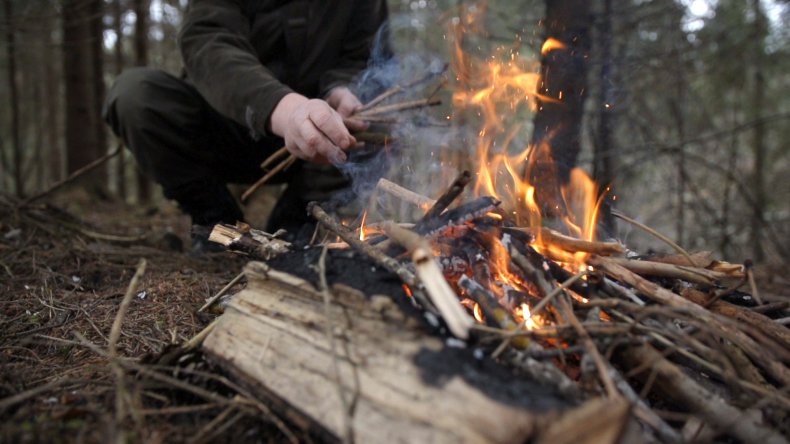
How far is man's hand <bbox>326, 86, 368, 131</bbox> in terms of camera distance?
2763mm

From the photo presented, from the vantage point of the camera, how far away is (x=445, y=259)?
73.2 inches

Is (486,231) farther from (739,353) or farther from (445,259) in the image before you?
(739,353)

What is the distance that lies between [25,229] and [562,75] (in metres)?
3.70

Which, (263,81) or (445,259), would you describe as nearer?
(445,259)

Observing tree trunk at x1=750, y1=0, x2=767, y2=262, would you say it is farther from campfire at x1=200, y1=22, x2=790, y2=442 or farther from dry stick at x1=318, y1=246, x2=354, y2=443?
dry stick at x1=318, y1=246, x2=354, y2=443

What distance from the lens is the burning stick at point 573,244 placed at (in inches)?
74.0

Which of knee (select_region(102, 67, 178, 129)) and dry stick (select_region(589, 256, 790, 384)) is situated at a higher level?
knee (select_region(102, 67, 178, 129))

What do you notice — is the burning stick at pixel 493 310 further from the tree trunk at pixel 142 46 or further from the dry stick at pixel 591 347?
the tree trunk at pixel 142 46

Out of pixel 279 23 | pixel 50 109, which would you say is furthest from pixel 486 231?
pixel 50 109

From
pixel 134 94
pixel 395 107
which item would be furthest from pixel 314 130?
pixel 134 94

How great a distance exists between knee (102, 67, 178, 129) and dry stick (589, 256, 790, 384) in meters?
2.78

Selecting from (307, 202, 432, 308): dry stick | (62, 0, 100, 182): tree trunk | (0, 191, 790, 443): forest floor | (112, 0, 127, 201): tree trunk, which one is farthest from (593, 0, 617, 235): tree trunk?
(62, 0, 100, 182): tree trunk

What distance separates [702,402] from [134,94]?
333cm

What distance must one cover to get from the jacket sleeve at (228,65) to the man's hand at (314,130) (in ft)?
0.57
